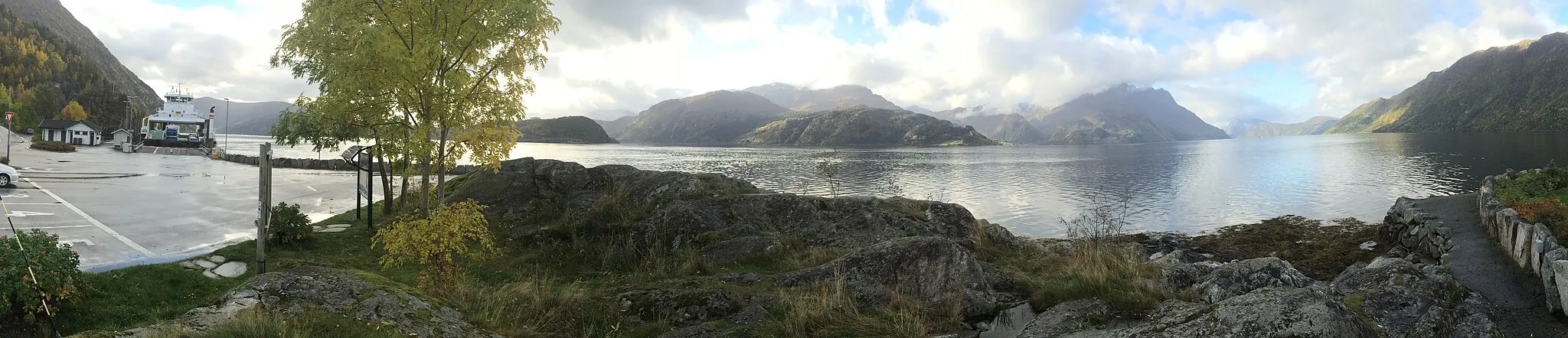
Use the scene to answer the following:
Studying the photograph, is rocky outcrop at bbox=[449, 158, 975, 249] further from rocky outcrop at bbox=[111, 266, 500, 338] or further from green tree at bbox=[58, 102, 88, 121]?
green tree at bbox=[58, 102, 88, 121]

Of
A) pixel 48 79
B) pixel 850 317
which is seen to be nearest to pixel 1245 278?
pixel 850 317

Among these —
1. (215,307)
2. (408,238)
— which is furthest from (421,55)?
(215,307)

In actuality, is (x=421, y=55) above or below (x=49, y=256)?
above

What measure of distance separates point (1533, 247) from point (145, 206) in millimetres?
36187

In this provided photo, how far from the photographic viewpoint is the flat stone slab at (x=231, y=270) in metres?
11.7

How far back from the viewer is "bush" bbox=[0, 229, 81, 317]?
7691 mm

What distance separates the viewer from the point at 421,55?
33.5 feet

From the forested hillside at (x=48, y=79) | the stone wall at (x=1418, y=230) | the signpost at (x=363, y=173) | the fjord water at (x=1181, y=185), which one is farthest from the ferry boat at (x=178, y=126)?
the stone wall at (x=1418, y=230)

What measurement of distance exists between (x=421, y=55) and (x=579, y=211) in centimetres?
691

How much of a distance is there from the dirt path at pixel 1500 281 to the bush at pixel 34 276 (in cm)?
1898

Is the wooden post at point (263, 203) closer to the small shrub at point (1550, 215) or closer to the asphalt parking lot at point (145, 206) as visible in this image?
the asphalt parking lot at point (145, 206)

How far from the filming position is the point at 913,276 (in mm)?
9867

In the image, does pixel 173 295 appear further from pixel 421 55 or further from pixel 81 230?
pixel 81 230

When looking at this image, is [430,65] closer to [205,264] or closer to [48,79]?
[205,264]
